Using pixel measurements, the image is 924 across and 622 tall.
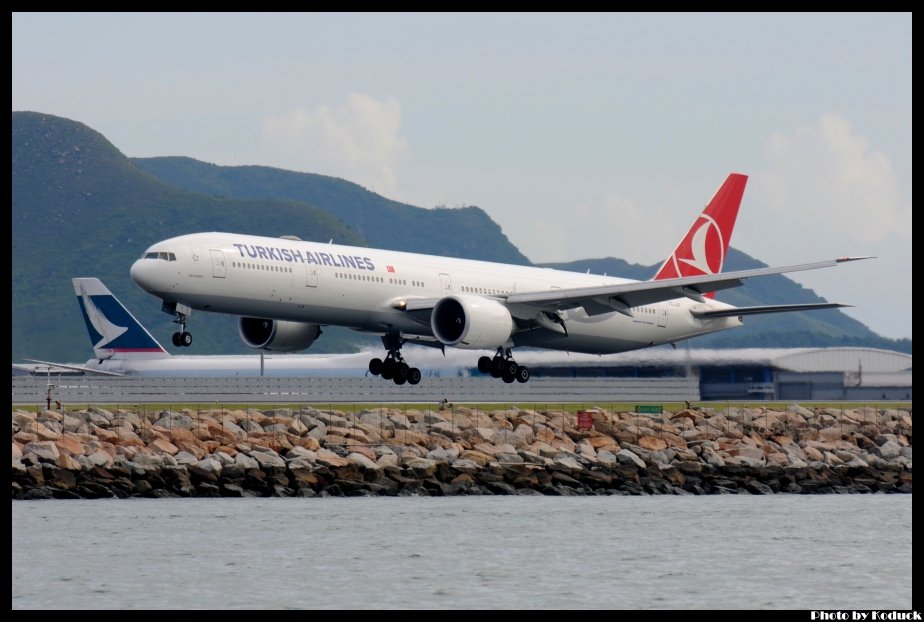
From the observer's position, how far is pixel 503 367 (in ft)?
186

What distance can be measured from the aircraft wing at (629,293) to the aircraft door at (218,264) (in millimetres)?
11432

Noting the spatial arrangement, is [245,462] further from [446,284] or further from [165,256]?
[165,256]

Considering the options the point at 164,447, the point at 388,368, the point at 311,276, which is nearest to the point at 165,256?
the point at 311,276

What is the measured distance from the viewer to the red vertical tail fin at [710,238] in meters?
69.9

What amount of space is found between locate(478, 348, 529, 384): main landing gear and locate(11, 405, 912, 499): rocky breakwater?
465 cm

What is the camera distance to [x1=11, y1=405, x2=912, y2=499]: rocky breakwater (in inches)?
2282

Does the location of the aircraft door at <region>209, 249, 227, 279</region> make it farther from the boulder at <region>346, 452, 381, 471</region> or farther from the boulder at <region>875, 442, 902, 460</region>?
the boulder at <region>875, 442, 902, 460</region>

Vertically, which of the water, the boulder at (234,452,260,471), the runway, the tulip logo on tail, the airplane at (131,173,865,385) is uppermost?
the tulip logo on tail

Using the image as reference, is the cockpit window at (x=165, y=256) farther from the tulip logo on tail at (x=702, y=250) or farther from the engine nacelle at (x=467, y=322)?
the tulip logo on tail at (x=702, y=250)

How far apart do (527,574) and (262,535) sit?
32.3 feet

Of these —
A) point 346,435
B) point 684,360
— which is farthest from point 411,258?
point 684,360

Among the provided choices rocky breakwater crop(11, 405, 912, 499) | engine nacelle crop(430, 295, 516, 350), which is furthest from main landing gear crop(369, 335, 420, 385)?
rocky breakwater crop(11, 405, 912, 499)

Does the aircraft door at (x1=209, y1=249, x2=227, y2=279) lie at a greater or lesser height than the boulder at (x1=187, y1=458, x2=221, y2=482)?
greater

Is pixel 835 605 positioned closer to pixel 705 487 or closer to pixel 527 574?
pixel 527 574
